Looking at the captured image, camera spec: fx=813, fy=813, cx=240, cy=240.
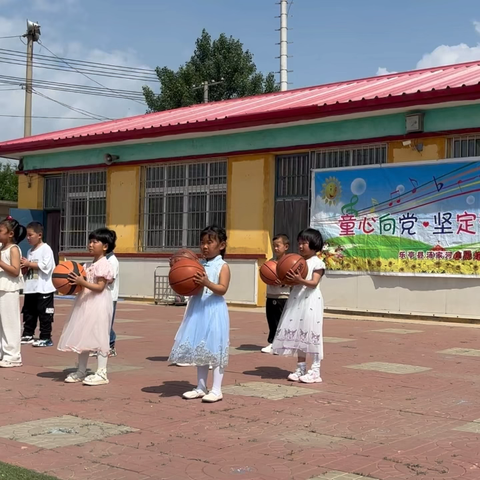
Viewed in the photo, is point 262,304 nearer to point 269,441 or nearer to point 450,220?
point 450,220

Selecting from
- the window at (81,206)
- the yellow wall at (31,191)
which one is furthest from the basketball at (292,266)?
the yellow wall at (31,191)

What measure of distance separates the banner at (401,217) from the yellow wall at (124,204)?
569 centimetres

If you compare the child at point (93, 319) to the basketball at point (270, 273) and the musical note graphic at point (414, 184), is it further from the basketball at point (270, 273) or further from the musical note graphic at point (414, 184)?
the musical note graphic at point (414, 184)

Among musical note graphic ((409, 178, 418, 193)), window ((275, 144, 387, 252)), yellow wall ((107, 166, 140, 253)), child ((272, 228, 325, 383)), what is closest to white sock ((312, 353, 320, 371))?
child ((272, 228, 325, 383))

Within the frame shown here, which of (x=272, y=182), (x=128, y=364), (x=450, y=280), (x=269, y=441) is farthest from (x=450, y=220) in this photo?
(x=269, y=441)

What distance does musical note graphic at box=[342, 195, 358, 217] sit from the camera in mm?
→ 16312

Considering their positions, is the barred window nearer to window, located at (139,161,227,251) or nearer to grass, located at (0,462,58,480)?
window, located at (139,161,227,251)

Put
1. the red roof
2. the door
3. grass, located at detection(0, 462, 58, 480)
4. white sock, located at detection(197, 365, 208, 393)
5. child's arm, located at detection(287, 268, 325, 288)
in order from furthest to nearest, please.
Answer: the door < the red roof < child's arm, located at detection(287, 268, 325, 288) < white sock, located at detection(197, 365, 208, 393) < grass, located at detection(0, 462, 58, 480)

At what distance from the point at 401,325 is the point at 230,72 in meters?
33.0

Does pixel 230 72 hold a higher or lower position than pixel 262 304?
higher

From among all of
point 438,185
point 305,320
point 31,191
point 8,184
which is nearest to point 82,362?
point 305,320

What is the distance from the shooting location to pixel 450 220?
14875mm

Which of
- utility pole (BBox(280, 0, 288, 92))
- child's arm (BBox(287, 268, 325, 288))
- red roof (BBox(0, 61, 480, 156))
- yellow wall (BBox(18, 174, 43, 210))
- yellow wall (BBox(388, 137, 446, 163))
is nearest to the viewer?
child's arm (BBox(287, 268, 325, 288))

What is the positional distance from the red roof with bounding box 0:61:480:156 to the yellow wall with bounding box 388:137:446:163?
31.7 inches
